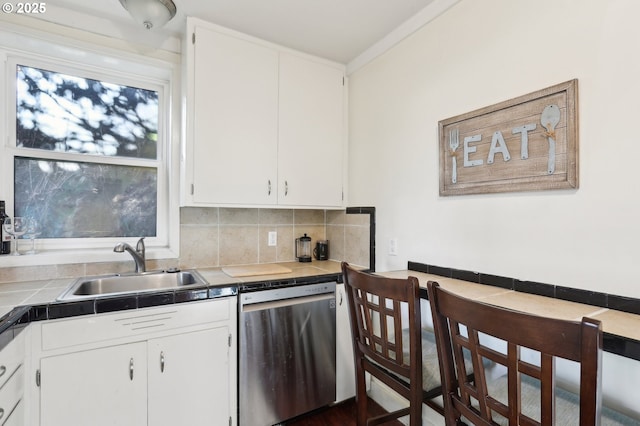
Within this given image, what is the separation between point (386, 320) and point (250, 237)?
4.65 feet

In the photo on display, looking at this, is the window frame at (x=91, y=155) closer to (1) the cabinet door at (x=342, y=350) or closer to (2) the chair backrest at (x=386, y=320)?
(1) the cabinet door at (x=342, y=350)

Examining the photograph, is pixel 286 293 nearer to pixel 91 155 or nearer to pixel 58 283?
pixel 58 283

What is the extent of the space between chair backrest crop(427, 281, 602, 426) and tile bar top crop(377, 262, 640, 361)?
0.23 m

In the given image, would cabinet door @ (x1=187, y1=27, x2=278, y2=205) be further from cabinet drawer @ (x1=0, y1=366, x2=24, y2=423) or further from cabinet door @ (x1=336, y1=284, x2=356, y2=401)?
cabinet drawer @ (x1=0, y1=366, x2=24, y2=423)

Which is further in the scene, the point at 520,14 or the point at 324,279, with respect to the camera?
the point at 324,279

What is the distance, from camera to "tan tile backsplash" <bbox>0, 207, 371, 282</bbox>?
219cm

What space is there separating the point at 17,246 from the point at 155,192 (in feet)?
2.58

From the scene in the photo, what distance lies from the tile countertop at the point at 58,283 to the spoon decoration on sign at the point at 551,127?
4.25 ft

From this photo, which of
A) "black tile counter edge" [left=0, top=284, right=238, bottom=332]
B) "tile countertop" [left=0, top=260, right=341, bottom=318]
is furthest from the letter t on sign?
"black tile counter edge" [left=0, top=284, right=238, bottom=332]

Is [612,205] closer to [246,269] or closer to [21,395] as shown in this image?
[246,269]

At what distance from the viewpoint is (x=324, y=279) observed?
2.03m

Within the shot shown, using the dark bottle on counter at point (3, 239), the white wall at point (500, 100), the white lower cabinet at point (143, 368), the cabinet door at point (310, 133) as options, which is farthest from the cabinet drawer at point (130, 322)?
the white wall at point (500, 100)

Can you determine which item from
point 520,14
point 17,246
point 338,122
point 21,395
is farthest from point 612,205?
point 17,246

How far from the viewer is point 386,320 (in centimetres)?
130
